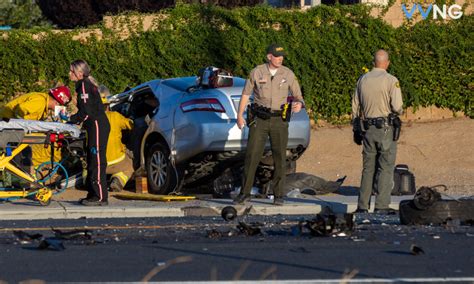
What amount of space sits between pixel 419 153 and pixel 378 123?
8736mm

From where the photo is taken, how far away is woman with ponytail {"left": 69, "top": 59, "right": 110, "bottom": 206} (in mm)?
14078

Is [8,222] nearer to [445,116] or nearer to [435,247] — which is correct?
[435,247]

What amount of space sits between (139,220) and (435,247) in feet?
13.4

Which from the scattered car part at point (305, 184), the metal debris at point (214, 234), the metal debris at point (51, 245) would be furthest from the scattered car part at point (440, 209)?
the scattered car part at point (305, 184)

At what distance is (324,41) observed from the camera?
2430 centimetres

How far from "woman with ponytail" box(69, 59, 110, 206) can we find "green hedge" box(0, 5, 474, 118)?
31.9 ft

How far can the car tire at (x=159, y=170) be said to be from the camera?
15320 millimetres

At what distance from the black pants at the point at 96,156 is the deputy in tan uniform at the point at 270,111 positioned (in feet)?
5.26

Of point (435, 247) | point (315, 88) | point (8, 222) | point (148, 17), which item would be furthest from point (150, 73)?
point (435, 247)

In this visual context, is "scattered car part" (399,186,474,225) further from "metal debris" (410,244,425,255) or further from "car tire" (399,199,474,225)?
"metal debris" (410,244,425,255)

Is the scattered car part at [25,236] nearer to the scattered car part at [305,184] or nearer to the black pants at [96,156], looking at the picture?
Answer: the black pants at [96,156]

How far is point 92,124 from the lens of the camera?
1412 centimetres

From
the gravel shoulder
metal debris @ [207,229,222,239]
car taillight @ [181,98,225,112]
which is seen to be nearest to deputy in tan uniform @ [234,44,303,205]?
car taillight @ [181,98,225,112]

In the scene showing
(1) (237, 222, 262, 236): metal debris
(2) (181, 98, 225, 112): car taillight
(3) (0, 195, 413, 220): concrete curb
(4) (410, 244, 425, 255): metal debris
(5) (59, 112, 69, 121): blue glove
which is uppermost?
(2) (181, 98, 225, 112): car taillight
